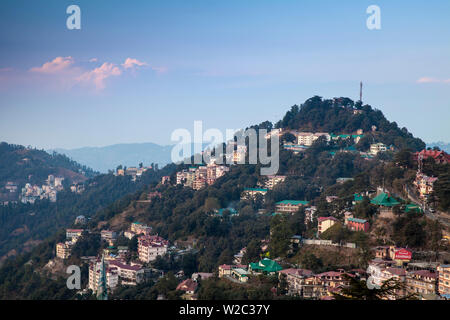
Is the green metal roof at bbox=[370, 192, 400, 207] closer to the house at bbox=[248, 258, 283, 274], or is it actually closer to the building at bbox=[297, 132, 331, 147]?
the house at bbox=[248, 258, 283, 274]

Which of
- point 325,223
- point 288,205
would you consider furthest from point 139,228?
point 325,223

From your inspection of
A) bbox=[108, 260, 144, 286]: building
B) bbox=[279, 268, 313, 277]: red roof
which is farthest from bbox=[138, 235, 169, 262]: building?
bbox=[279, 268, 313, 277]: red roof

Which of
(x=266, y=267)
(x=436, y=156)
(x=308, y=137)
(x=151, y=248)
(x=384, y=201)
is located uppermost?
(x=308, y=137)

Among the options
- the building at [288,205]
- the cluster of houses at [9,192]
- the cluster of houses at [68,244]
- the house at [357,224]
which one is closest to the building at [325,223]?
the house at [357,224]

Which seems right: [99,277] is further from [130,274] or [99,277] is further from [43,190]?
[43,190]

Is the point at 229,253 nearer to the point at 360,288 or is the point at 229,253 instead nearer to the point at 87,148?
the point at 360,288
